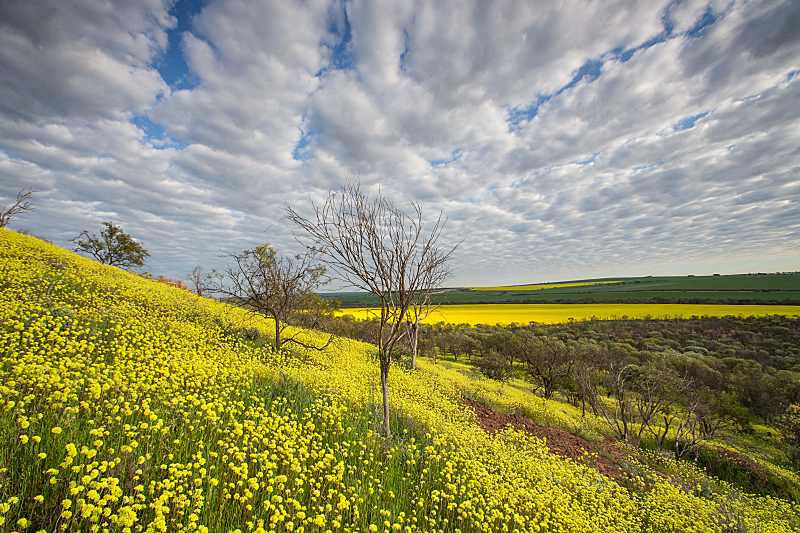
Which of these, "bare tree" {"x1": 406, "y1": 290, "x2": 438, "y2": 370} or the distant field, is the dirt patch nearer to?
"bare tree" {"x1": 406, "y1": 290, "x2": 438, "y2": 370}

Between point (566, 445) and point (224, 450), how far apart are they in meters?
13.8

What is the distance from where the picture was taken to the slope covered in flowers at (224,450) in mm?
3689

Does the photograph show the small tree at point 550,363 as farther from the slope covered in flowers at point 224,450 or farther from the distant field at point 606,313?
the distant field at point 606,313

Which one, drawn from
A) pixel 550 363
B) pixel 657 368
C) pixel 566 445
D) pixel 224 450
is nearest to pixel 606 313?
pixel 657 368

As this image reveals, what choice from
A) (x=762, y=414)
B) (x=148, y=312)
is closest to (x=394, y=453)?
(x=148, y=312)

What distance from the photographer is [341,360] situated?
1720 centimetres

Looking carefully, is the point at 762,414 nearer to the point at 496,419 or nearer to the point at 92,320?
the point at 496,419

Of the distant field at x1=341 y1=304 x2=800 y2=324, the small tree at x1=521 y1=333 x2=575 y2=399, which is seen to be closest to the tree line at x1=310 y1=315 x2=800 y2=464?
Result: the small tree at x1=521 y1=333 x2=575 y2=399

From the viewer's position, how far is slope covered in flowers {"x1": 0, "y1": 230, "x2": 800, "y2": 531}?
369 cm

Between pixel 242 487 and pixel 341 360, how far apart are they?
12752 mm

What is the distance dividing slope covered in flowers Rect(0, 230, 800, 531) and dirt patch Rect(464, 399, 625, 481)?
104cm

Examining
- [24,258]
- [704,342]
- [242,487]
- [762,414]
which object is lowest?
[762,414]

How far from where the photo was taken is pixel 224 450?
16.8ft

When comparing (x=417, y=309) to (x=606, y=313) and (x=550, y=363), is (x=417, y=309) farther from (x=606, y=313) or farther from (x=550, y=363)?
(x=606, y=313)
